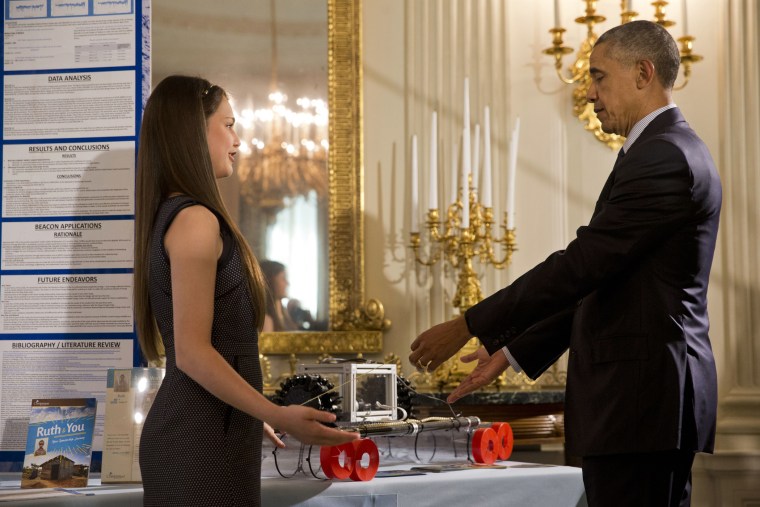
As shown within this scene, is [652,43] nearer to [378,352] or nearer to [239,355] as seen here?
[239,355]

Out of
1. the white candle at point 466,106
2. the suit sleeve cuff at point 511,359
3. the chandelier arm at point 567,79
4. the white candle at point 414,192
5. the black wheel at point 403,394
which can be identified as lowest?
the black wheel at point 403,394

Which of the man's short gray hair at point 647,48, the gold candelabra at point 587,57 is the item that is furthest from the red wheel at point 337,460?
the gold candelabra at point 587,57

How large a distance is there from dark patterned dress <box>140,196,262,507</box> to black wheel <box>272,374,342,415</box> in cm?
52

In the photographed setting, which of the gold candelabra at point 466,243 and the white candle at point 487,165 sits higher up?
the white candle at point 487,165

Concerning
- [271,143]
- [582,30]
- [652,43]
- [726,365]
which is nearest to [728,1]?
[582,30]

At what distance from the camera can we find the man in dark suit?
1.95m

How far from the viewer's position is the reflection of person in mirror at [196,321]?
1707 millimetres

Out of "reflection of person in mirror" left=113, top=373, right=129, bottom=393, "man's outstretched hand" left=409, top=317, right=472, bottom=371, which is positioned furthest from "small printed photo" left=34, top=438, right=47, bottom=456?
"man's outstretched hand" left=409, top=317, right=472, bottom=371

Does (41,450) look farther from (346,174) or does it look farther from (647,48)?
(346,174)

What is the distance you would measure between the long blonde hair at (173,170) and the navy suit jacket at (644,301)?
68 centimetres

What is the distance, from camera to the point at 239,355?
1.80 m

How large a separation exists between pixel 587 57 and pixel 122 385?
2.96 m

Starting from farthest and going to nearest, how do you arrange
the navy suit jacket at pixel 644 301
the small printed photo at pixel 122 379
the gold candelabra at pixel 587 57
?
the gold candelabra at pixel 587 57
the small printed photo at pixel 122 379
the navy suit jacket at pixel 644 301

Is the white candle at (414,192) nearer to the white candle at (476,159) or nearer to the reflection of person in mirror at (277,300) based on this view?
the white candle at (476,159)
